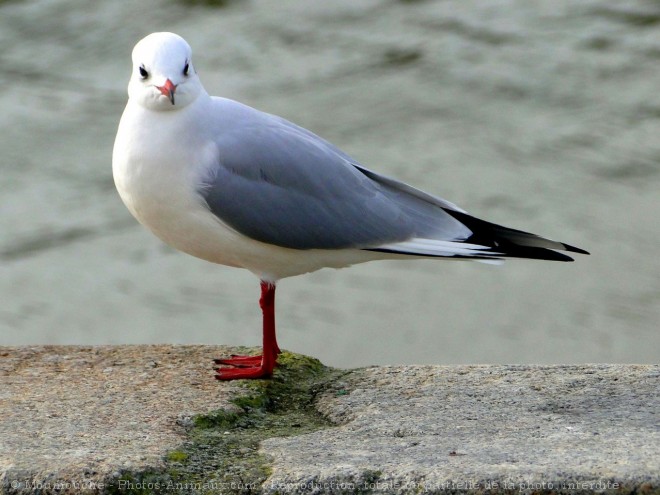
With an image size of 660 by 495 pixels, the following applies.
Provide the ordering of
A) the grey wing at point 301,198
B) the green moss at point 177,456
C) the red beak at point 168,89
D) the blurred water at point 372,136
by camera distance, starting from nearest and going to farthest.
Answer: the green moss at point 177,456
the red beak at point 168,89
the grey wing at point 301,198
the blurred water at point 372,136

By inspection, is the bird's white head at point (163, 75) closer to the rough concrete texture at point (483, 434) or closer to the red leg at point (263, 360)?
the red leg at point (263, 360)

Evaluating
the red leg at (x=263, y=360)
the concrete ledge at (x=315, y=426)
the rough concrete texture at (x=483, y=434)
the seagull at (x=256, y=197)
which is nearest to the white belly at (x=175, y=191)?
the seagull at (x=256, y=197)

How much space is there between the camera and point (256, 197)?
11.7ft

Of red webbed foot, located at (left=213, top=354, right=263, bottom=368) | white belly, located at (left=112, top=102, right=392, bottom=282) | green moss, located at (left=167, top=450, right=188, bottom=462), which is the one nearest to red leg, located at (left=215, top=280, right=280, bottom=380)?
red webbed foot, located at (left=213, top=354, right=263, bottom=368)

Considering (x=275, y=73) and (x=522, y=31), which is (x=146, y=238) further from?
(x=522, y=31)

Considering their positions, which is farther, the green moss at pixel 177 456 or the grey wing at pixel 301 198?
the grey wing at pixel 301 198

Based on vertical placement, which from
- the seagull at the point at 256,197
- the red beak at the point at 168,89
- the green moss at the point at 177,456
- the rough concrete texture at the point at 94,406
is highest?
the red beak at the point at 168,89

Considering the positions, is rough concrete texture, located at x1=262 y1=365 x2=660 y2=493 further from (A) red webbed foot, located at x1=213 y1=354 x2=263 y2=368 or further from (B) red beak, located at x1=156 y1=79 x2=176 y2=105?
(B) red beak, located at x1=156 y1=79 x2=176 y2=105

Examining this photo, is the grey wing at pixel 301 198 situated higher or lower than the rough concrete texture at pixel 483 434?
higher

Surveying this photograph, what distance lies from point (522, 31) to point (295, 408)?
20.2ft

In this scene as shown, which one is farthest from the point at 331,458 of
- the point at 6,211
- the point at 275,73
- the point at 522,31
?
the point at 522,31

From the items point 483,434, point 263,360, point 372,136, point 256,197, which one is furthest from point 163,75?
point 372,136

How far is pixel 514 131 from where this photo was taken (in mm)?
7922

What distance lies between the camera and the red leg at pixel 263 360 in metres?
3.45
